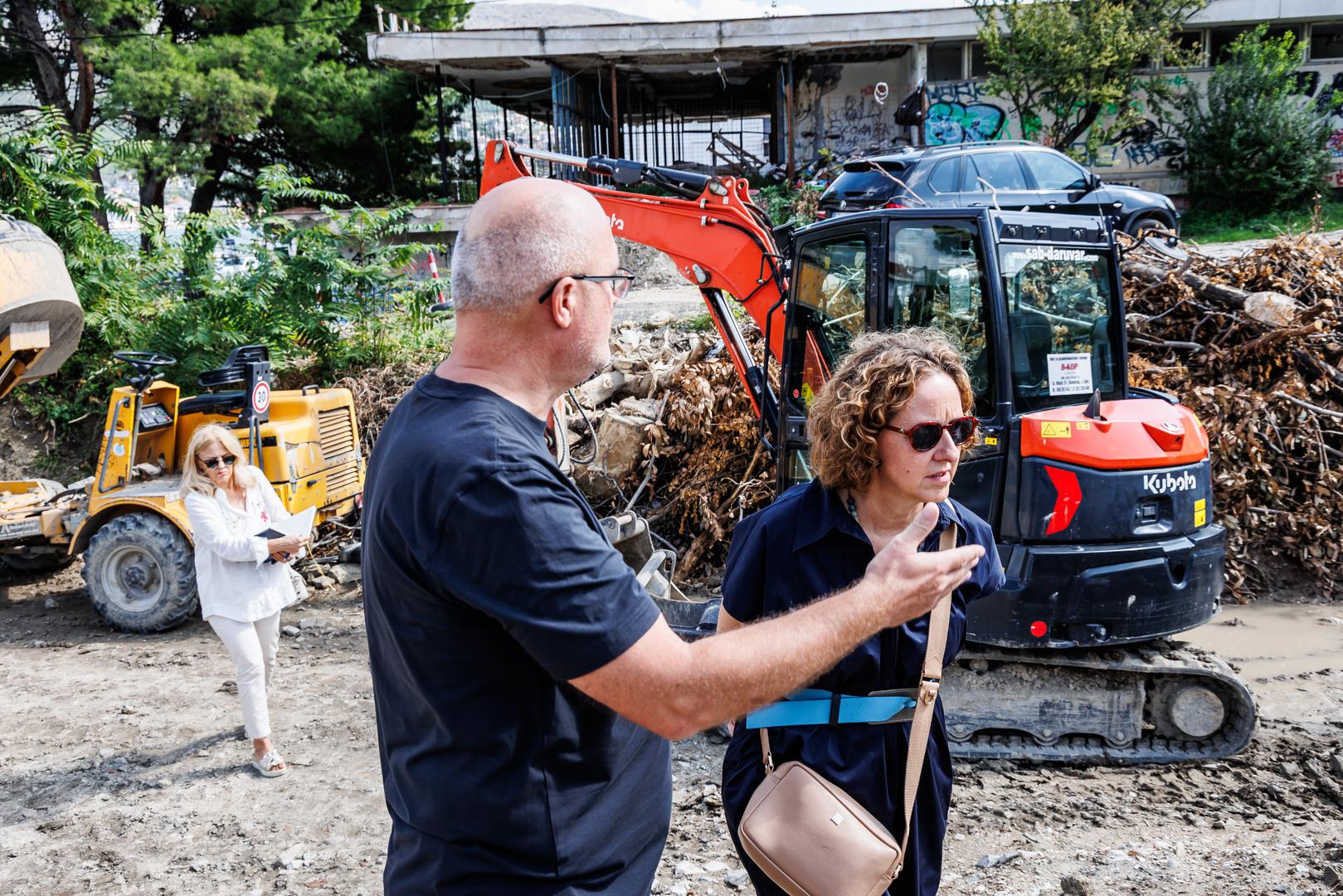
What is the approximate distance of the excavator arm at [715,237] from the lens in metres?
6.01

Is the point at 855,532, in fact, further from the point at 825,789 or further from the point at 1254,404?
the point at 1254,404

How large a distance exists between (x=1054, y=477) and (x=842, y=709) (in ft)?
8.47

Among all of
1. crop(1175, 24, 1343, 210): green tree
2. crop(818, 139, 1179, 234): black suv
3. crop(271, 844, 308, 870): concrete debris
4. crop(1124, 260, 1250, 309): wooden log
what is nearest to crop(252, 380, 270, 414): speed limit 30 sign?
crop(271, 844, 308, 870): concrete debris

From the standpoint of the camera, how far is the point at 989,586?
8.29 feet

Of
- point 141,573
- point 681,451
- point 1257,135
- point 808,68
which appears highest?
point 808,68

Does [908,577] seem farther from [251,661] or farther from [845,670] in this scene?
[251,661]

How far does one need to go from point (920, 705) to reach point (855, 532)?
416mm

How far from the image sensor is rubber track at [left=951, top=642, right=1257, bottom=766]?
15.8ft

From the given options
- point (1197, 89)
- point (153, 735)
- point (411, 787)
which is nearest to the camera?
point (411, 787)

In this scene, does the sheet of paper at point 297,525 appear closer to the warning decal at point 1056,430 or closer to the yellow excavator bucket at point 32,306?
the yellow excavator bucket at point 32,306

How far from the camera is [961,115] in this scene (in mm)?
20656

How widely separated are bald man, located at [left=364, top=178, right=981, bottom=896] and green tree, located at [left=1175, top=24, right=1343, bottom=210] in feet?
65.2

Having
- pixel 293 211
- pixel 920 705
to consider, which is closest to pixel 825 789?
pixel 920 705

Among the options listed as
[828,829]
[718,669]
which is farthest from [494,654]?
[828,829]
